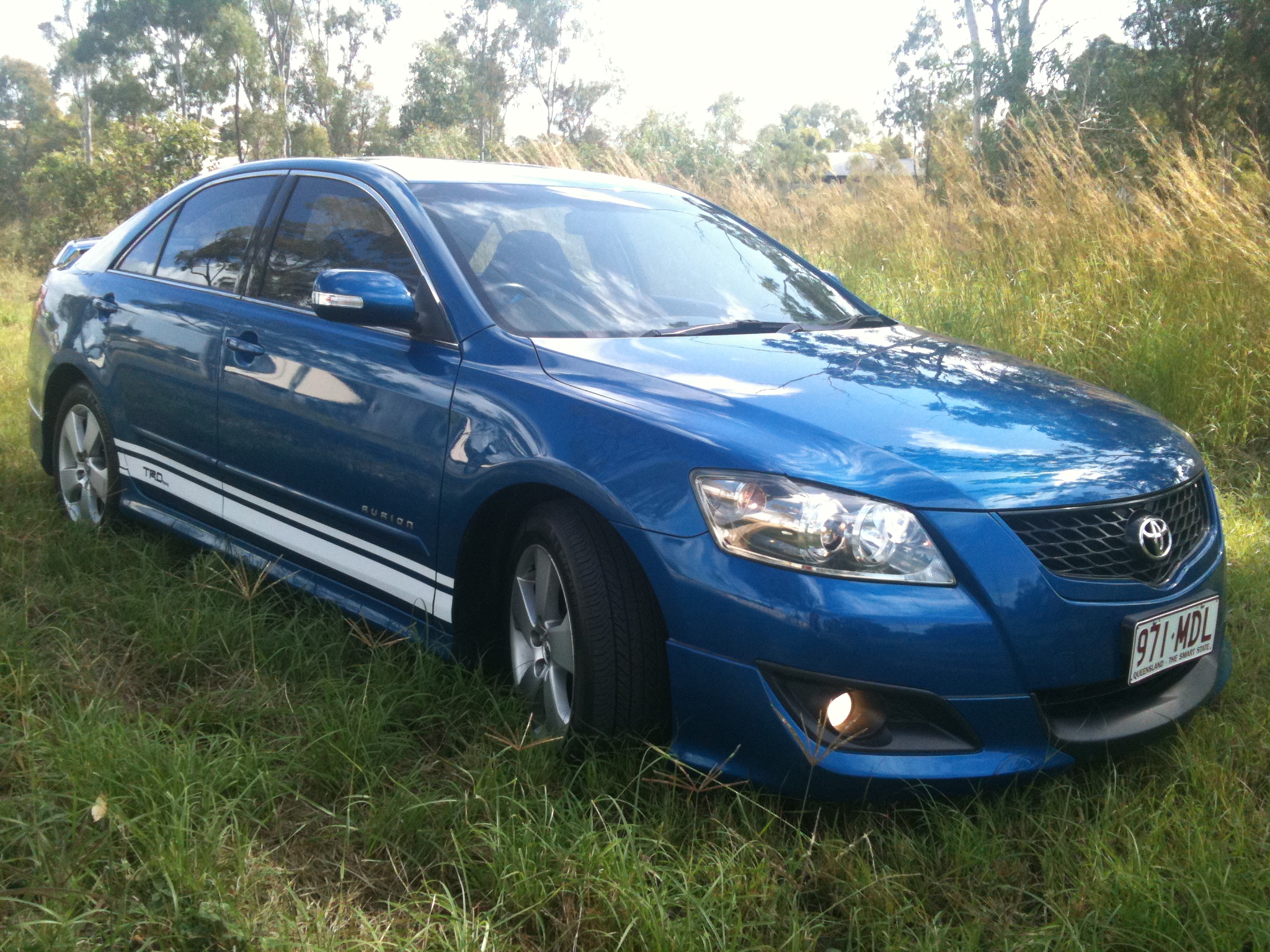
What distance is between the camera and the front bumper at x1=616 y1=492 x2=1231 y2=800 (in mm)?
2031

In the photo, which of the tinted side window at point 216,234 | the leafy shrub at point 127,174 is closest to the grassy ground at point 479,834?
the tinted side window at point 216,234

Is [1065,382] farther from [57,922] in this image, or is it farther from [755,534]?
[57,922]

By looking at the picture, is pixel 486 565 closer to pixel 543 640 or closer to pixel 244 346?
pixel 543 640

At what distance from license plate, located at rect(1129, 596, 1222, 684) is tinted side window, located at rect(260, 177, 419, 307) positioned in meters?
1.94

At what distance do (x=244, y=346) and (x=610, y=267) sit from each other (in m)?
1.12

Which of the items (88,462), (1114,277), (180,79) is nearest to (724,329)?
(88,462)

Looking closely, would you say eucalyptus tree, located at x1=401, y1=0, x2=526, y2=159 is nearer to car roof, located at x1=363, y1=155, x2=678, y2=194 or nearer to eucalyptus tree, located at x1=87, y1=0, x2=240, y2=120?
eucalyptus tree, located at x1=87, y1=0, x2=240, y2=120

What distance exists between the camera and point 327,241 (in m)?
3.34

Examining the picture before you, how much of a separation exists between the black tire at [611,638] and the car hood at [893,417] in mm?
308

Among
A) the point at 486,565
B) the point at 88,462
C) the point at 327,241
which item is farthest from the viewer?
the point at 88,462

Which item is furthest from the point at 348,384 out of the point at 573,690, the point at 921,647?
the point at 921,647

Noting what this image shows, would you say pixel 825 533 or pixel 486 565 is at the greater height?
pixel 825 533

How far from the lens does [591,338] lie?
2.80 metres

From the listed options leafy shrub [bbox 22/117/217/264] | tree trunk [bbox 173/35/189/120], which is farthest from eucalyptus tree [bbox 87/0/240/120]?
leafy shrub [bbox 22/117/217/264]
